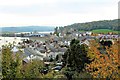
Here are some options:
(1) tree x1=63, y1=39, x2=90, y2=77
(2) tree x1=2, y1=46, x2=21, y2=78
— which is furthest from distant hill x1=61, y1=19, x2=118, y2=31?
(2) tree x1=2, y1=46, x2=21, y2=78

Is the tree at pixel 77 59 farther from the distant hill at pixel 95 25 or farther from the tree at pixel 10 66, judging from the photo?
the distant hill at pixel 95 25

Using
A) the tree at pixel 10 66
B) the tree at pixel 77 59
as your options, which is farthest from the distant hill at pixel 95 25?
the tree at pixel 10 66

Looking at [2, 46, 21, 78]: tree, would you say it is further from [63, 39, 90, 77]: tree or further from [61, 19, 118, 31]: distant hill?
[61, 19, 118, 31]: distant hill

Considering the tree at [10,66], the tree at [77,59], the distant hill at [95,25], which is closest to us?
the tree at [10,66]

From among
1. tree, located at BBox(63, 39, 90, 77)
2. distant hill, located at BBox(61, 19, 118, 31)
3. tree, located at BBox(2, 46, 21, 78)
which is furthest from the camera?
distant hill, located at BBox(61, 19, 118, 31)

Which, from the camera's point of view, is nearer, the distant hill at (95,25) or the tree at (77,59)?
the tree at (77,59)

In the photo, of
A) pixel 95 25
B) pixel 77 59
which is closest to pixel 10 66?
pixel 77 59

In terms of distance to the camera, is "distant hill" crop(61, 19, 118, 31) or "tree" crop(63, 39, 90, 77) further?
"distant hill" crop(61, 19, 118, 31)

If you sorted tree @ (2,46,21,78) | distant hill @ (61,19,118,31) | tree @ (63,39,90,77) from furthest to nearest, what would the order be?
distant hill @ (61,19,118,31) → tree @ (63,39,90,77) → tree @ (2,46,21,78)

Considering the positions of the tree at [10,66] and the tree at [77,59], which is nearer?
the tree at [10,66]

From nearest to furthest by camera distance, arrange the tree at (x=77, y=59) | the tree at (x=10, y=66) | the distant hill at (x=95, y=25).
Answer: the tree at (x=10, y=66) < the tree at (x=77, y=59) < the distant hill at (x=95, y=25)

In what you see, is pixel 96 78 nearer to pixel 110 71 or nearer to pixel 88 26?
pixel 110 71

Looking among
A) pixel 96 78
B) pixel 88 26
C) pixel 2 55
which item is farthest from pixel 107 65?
pixel 88 26
